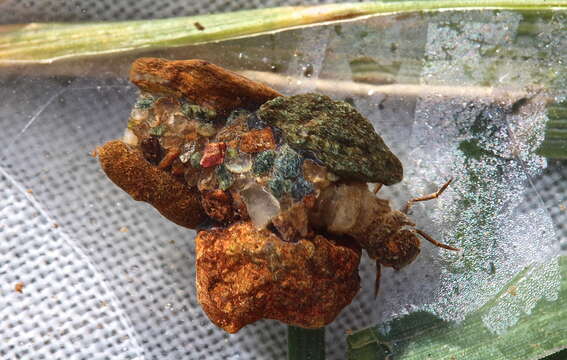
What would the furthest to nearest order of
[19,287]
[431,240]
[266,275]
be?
[19,287], [431,240], [266,275]

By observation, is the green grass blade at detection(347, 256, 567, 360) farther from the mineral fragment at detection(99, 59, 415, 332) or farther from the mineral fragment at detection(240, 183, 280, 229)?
the mineral fragment at detection(240, 183, 280, 229)

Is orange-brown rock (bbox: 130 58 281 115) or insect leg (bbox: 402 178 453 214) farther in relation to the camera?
insect leg (bbox: 402 178 453 214)

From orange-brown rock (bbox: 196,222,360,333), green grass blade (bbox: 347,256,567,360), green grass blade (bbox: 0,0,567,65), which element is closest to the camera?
orange-brown rock (bbox: 196,222,360,333)

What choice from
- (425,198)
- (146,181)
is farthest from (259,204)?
(425,198)

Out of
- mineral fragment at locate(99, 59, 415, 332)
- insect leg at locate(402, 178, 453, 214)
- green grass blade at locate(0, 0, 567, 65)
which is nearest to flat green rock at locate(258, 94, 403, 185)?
mineral fragment at locate(99, 59, 415, 332)

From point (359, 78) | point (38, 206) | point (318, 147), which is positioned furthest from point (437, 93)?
point (38, 206)

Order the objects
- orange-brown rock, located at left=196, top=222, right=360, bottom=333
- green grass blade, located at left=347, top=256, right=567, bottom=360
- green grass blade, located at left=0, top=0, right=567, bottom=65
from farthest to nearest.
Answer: green grass blade, located at left=0, top=0, right=567, bottom=65, green grass blade, located at left=347, top=256, right=567, bottom=360, orange-brown rock, located at left=196, top=222, right=360, bottom=333

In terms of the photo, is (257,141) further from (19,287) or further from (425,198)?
(19,287)

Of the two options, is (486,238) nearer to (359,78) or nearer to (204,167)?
(359,78)
